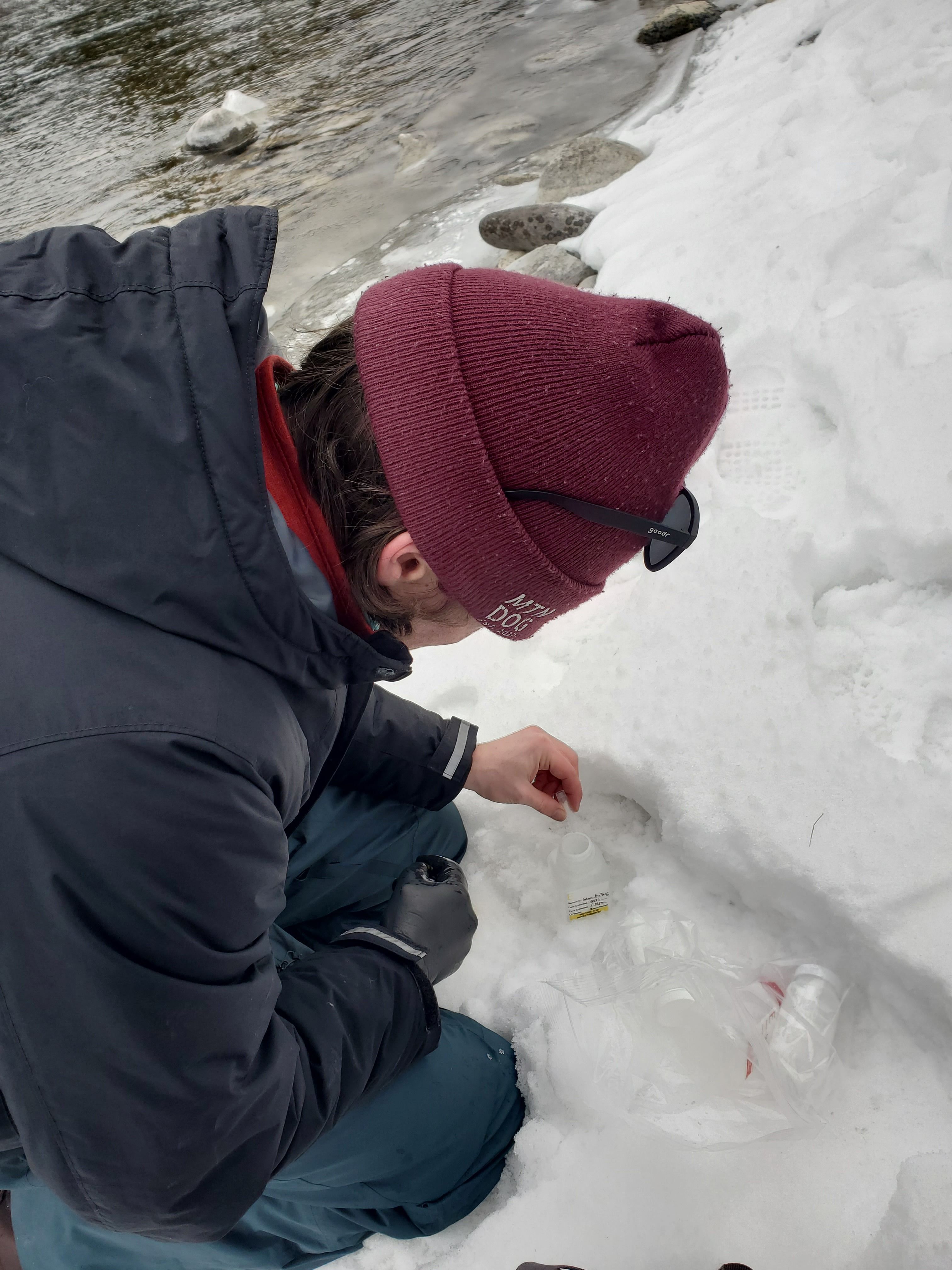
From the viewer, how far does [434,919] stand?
5.01 feet

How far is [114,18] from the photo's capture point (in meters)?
11.0

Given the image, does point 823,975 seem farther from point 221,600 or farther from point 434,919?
point 221,600

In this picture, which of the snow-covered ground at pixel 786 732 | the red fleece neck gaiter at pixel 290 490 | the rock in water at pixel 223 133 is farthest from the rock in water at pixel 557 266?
the rock in water at pixel 223 133

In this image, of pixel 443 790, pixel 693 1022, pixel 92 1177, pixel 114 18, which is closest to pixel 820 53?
pixel 443 790

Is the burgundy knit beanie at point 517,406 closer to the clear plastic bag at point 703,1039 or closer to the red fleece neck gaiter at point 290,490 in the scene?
the red fleece neck gaiter at point 290,490

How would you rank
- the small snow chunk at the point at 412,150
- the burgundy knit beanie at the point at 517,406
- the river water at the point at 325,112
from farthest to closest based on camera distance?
the small snow chunk at the point at 412,150, the river water at the point at 325,112, the burgundy knit beanie at the point at 517,406

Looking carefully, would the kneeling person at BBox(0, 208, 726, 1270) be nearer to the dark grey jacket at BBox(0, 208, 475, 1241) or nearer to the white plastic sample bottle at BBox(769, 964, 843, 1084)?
the dark grey jacket at BBox(0, 208, 475, 1241)

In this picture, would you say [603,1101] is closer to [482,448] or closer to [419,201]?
[482,448]

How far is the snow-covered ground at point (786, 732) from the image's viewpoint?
1.33m

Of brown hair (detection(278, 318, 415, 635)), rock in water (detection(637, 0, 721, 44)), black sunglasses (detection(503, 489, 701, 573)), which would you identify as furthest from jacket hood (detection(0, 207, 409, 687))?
rock in water (detection(637, 0, 721, 44))

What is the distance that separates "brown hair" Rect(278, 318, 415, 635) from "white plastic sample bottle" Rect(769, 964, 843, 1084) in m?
1.00

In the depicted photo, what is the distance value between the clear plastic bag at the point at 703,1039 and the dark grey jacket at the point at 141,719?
0.65 m

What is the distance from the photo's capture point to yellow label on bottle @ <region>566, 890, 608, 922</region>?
1688 mm

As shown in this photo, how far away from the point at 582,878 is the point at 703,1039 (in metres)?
0.38
